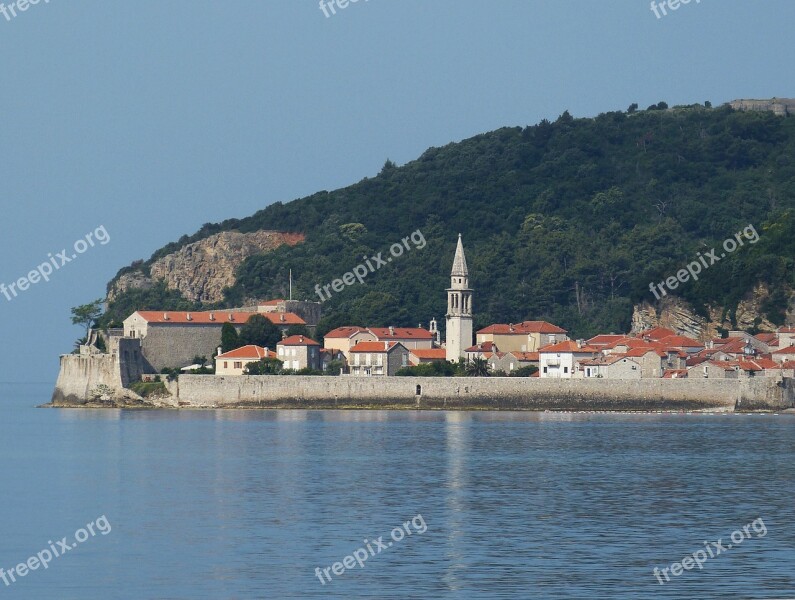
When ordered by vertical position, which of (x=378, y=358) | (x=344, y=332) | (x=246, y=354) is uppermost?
(x=344, y=332)

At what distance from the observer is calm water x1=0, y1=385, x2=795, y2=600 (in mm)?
23906

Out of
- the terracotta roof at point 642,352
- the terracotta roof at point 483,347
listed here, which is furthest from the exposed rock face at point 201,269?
the terracotta roof at point 642,352

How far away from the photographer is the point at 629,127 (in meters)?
137

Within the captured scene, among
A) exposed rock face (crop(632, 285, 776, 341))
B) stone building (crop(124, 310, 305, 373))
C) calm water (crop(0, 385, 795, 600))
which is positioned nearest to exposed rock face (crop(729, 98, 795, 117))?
exposed rock face (crop(632, 285, 776, 341))

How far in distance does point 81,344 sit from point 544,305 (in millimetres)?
31989

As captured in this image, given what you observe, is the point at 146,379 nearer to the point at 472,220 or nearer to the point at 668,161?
the point at 472,220

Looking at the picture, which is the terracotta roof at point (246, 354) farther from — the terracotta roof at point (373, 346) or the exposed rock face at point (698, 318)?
the exposed rock face at point (698, 318)

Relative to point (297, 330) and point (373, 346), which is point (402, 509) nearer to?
point (373, 346)

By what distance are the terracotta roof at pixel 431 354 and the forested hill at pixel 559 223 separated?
802 centimetres

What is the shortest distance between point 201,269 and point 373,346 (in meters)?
43.2

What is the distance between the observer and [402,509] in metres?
32.6

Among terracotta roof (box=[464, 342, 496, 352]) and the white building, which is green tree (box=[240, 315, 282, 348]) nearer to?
terracotta roof (box=[464, 342, 496, 352])

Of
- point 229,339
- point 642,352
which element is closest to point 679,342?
point 642,352

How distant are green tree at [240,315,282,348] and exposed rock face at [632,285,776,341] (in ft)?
68.4
